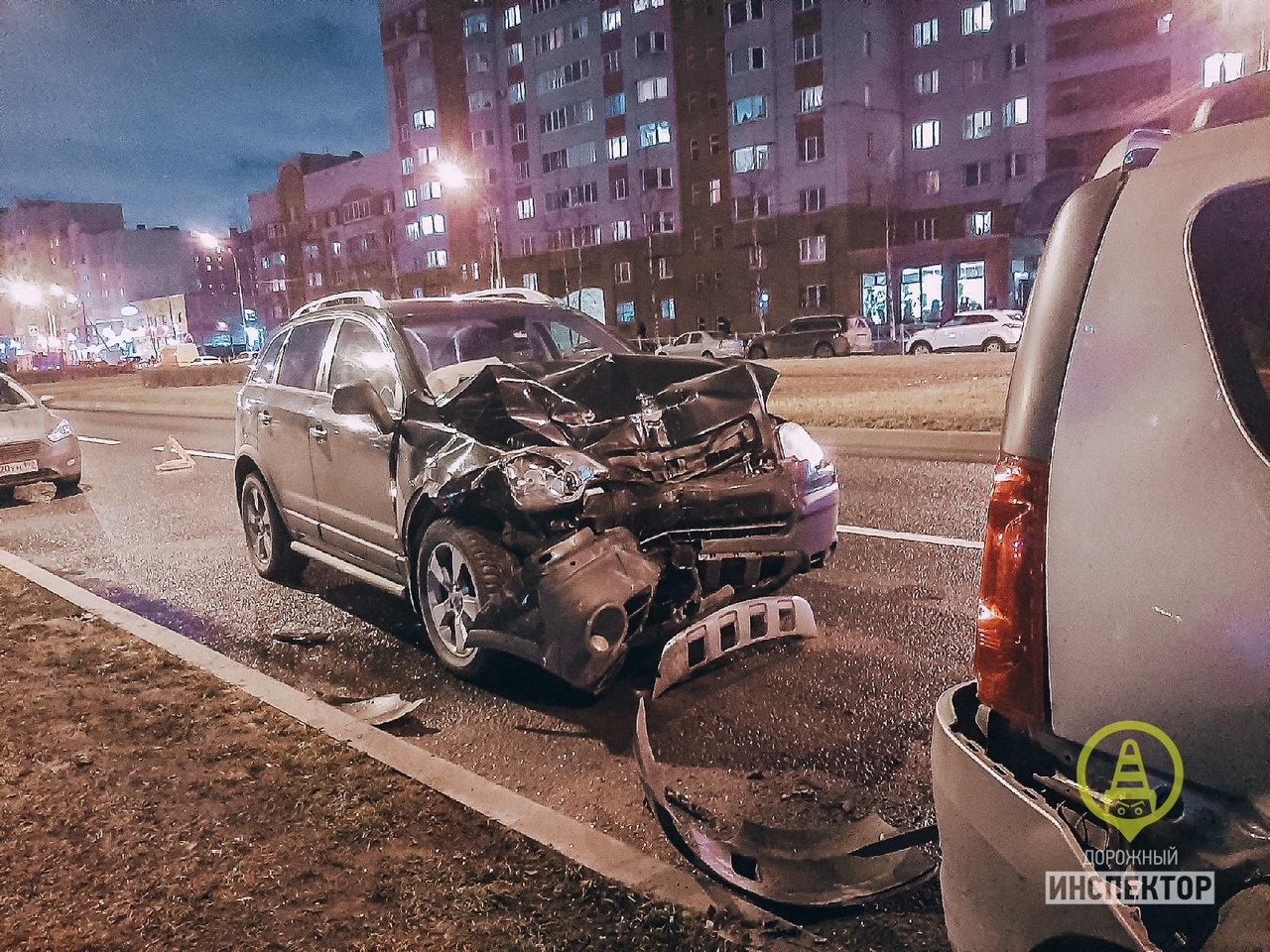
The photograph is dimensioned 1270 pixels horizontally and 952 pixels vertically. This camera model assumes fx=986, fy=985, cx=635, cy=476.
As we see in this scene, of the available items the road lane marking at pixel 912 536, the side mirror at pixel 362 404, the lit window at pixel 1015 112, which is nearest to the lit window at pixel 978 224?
the lit window at pixel 1015 112

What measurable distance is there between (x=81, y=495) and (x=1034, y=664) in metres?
12.7

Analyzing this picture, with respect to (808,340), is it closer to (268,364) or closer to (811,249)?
(811,249)

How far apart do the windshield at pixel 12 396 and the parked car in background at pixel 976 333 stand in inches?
1114

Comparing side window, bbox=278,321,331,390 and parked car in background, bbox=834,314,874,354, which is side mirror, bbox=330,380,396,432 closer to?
side window, bbox=278,321,331,390

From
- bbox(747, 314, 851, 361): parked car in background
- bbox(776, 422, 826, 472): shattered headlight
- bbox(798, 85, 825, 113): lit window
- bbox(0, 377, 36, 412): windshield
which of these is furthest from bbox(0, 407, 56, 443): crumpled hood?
bbox(798, 85, 825, 113): lit window

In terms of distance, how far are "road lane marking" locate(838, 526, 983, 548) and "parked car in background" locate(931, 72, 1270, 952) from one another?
4.99 m

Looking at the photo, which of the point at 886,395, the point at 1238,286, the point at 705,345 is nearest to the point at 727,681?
the point at 1238,286

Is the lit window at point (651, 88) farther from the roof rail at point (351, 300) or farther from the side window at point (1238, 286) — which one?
the side window at point (1238, 286)

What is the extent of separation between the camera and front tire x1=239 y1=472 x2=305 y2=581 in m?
6.91

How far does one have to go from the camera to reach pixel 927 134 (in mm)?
49969

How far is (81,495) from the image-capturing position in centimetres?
1219

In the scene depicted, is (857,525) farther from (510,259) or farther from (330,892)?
(510,259)

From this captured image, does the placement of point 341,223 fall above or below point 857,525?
above

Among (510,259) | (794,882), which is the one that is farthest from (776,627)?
(510,259)
